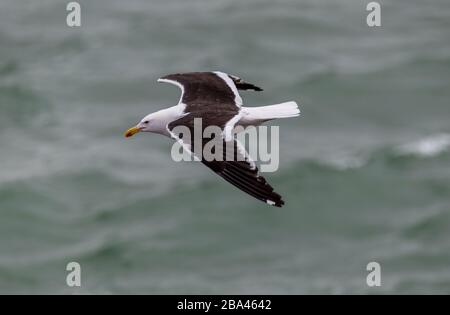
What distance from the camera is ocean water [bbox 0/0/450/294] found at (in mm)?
28234

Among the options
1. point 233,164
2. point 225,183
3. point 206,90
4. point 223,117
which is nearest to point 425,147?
point 225,183

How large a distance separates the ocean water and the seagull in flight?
12.7m

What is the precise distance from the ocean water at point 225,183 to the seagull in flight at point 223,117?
1269 centimetres

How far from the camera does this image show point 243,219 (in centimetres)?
2905

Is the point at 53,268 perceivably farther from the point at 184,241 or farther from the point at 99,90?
the point at 99,90

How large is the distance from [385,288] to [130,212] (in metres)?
6.67

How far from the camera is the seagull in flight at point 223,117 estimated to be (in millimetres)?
12250

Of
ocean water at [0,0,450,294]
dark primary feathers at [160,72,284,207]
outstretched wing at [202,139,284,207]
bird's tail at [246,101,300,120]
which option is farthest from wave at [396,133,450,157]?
outstretched wing at [202,139,284,207]

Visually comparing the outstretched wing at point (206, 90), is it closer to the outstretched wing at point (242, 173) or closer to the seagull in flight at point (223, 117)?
the seagull in flight at point (223, 117)

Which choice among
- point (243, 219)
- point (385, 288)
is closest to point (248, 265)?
point (243, 219)

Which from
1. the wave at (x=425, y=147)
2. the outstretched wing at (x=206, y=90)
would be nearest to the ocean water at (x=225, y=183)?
the wave at (x=425, y=147)

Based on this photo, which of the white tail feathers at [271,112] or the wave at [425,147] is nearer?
the white tail feathers at [271,112]

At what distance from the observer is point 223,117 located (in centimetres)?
1349

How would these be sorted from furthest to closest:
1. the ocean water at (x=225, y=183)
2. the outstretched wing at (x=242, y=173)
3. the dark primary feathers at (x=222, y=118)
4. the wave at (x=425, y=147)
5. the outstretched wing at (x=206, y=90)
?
the wave at (x=425, y=147)
the ocean water at (x=225, y=183)
the outstretched wing at (x=206, y=90)
the dark primary feathers at (x=222, y=118)
the outstretched wing at (x=242, y=173)
